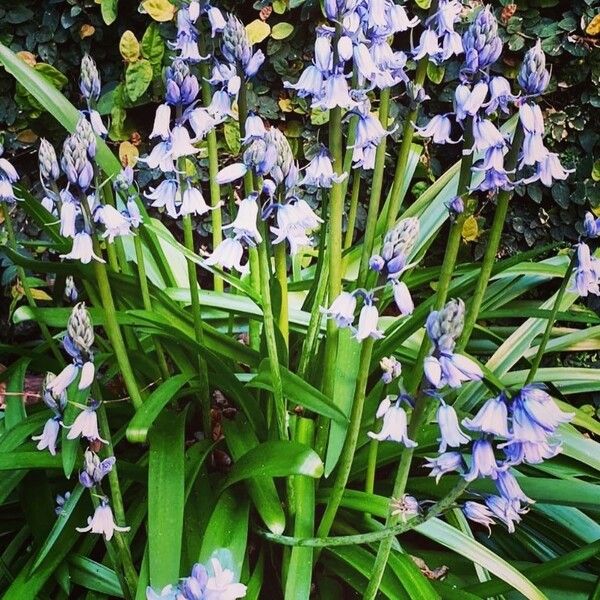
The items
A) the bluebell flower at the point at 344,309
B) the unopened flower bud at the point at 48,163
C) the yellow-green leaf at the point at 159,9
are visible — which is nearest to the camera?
the bluebell flower at the point at 344,309

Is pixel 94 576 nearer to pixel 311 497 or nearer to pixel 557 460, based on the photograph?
pixel 311 497

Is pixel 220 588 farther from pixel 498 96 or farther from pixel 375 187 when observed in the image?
pixel 375 187

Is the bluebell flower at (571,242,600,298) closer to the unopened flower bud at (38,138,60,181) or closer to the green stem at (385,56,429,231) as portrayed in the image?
the green stem at (385,56,429,231)

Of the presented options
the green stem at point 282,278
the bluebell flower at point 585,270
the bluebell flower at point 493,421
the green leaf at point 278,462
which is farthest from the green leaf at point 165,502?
the bluebell flower at point 585,270

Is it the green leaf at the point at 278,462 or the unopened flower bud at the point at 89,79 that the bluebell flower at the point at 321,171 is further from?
the unopened flower bud at the point at 89,79

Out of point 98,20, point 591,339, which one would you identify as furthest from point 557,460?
point 98,20

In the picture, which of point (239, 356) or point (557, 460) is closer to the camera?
point (557, 460)

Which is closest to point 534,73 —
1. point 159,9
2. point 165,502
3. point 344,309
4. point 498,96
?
point 498,96
